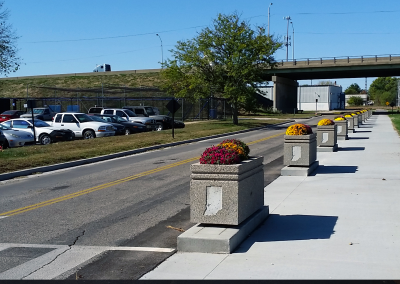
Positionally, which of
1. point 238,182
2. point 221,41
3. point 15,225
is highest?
point 221,41

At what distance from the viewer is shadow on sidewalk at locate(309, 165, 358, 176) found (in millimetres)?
13573

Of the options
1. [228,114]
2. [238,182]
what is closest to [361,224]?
[238,182]

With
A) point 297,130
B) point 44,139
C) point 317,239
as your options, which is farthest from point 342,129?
point 317,239

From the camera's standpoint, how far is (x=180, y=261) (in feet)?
20.2

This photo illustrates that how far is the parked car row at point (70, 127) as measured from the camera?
2465 centimetres

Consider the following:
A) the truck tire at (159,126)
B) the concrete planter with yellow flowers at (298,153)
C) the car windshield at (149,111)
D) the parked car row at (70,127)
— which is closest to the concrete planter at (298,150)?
the concrete planter with yellow flowers at (298,153)

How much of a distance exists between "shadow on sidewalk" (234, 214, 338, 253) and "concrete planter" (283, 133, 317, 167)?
512 cm

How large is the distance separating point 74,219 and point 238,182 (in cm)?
357

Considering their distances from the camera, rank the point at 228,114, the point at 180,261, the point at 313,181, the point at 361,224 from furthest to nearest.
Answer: the point at 228,114
the point at 313,181
the point at 361,224
the point at 180,261

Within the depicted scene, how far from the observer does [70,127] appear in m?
28.6

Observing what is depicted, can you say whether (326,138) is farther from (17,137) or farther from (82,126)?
(82,126)

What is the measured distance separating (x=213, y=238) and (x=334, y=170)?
330 inches

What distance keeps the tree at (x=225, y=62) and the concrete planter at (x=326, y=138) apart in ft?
72.3

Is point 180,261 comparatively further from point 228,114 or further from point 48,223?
point 228,114
